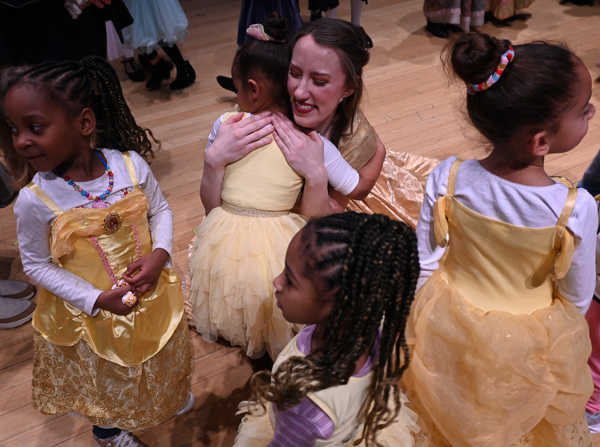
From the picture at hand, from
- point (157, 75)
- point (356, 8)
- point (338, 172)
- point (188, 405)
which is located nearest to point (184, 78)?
point (157, 75)

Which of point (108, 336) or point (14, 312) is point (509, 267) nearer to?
point (108, 336)

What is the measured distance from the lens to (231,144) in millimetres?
1584

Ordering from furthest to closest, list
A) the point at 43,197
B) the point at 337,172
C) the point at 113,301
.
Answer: the point at 337,172 < the point at 113,301 < the point at 43,197

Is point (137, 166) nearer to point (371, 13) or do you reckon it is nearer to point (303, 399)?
point (303, 399)

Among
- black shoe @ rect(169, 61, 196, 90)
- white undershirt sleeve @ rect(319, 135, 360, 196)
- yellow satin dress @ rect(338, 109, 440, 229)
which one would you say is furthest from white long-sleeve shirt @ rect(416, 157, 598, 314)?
black shoe @ rect(169, 61, 196, 90)

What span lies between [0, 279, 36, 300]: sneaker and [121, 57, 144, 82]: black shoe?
2.19m

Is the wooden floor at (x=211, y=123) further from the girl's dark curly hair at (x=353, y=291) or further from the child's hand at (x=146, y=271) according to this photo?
the girl's dark curly hair at (x=353, y=291)

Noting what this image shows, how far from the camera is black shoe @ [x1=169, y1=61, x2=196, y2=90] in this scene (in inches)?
151

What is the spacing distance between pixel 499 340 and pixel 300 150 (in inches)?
30.5

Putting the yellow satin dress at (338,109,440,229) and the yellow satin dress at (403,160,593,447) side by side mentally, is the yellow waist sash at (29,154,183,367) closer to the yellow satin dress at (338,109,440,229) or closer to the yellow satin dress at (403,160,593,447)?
the yellow satin dress at (403,160,593,447)

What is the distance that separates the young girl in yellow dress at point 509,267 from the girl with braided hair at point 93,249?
787 millimetres

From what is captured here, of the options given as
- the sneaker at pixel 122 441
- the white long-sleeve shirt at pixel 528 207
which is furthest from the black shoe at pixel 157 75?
the white long-sleeve shirt at pixel 528 207

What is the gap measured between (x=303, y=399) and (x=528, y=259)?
71 cm

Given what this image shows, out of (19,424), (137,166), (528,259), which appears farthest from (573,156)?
(19,424)
